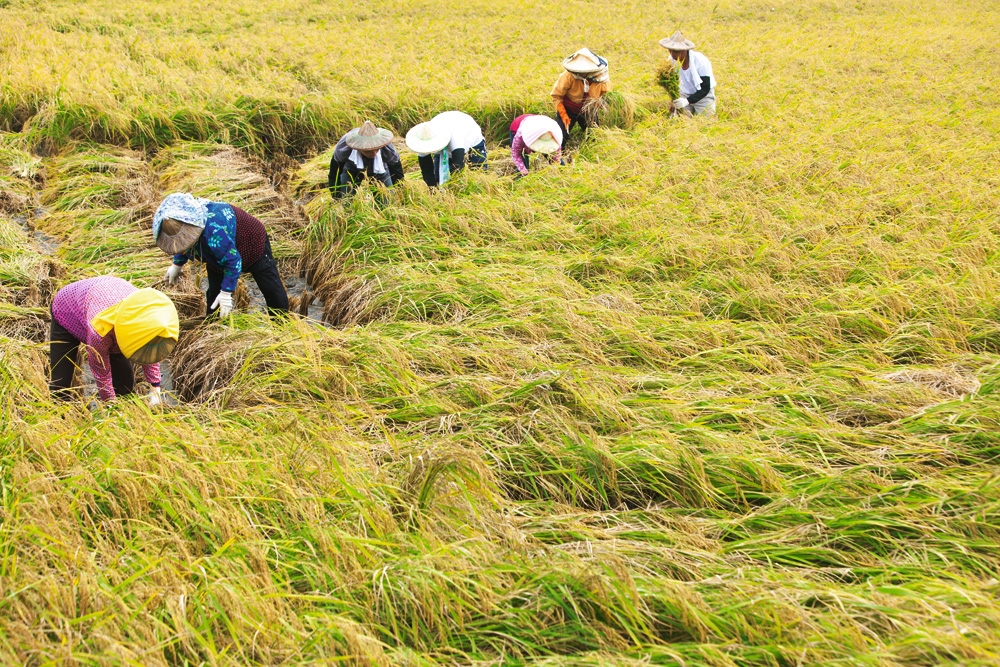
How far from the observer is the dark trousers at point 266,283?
437 centimetres

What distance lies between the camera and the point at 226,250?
161 inches

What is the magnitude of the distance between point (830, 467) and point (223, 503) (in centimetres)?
223

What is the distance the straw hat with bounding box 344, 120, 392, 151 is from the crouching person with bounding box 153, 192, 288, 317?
1.05 m

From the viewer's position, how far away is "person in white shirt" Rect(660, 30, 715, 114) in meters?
7.31

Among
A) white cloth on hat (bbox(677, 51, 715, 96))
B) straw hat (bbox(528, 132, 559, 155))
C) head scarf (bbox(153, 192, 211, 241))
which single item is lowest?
head scarf (bbox(153, 192, 211, 241))

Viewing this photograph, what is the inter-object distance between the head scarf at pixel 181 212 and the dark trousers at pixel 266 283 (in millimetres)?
432

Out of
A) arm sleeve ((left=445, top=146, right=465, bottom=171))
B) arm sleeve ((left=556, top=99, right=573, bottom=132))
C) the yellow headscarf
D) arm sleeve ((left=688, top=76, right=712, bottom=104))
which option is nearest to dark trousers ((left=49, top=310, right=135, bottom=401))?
the yellow headscarf

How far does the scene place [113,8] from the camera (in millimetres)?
10094

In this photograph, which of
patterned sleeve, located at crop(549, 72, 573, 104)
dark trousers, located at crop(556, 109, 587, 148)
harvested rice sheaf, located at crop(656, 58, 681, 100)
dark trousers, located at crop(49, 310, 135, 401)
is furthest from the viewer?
harvested rice sheaf, located at crop(656, 58, 681, 100)

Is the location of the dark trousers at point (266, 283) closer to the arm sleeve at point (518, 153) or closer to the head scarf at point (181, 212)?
the head scarf at point (181, 212)

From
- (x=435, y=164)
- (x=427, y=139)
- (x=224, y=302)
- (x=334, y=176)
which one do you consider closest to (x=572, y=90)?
(x=435, y=164)

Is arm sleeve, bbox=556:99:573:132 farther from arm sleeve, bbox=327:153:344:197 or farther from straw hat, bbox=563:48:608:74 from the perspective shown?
arm sleeve, bbox=327:153:344:197

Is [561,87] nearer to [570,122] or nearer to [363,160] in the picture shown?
[570,122]

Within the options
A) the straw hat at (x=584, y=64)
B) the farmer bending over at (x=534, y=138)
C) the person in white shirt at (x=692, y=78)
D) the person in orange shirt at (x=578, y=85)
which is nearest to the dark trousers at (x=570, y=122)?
the person in orange shirt at (x=578, y=85)
